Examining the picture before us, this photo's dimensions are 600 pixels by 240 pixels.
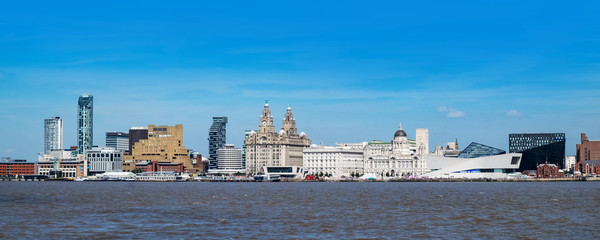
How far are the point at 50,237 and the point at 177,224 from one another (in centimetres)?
1060

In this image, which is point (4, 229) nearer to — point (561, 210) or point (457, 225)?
point (457, 225)

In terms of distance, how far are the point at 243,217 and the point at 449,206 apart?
25490 mm

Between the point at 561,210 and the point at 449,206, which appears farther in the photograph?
the point at 449,206

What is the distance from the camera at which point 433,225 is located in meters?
57.2

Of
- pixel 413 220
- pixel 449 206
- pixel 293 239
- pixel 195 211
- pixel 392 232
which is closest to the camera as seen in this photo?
pixel 293 239

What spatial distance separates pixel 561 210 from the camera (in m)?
73.4

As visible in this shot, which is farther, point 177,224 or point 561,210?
point 561,210

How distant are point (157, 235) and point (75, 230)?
677 cm

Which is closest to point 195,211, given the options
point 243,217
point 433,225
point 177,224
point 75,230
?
point 243,217

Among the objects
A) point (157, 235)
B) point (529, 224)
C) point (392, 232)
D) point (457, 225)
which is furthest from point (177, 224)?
point (529, 224)

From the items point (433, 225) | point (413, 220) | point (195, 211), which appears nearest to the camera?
point (433, 225)

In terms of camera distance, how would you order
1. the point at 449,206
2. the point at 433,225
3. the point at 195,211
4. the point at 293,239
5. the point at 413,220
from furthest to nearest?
the point at 449,206 < the point at 195,211 < the point at 413,220 < the point at 433,225 < the point at 293,239

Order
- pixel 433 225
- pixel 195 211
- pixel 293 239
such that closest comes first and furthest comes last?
pixel 293 239, pixel 433 225, pixel 195 211

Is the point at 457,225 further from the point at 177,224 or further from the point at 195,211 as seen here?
the point at 195,211
